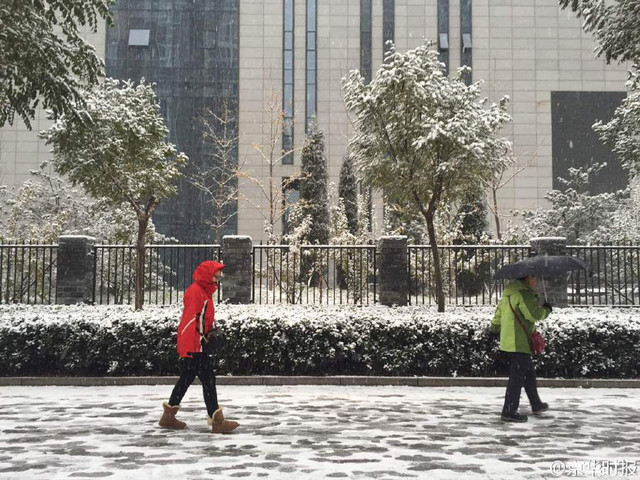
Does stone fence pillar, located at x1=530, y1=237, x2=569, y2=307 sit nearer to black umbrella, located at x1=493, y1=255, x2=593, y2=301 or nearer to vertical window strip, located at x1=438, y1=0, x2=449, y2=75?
black umbrella, located at x1=493, y1=255, x2=593, y2=301

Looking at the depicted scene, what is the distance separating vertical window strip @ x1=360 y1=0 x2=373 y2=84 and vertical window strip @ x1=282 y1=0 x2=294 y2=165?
460 cm

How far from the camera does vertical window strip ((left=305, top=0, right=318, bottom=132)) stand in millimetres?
42469

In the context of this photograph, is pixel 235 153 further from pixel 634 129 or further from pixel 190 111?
pixel 634 129

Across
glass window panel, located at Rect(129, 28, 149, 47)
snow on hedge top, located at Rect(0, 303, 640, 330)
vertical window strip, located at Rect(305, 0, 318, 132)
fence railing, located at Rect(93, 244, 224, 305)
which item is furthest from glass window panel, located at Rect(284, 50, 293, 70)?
snow on hedge top, located at Rect(0, 303, 640, 330)

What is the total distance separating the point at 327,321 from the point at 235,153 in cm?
3257

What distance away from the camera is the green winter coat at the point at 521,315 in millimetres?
7824

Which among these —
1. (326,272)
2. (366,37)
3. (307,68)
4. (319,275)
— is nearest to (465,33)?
(366,37)

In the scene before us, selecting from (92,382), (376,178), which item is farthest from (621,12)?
(92,382)

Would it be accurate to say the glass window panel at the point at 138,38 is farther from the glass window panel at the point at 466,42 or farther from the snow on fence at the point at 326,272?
the snow on fence at the point at 326,272

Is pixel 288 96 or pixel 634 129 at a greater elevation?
pixel 288 96

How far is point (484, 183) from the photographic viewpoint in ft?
50.8

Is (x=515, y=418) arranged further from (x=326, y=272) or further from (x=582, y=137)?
(x=582, y=137)

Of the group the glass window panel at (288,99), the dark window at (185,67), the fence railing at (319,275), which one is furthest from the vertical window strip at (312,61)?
the fence railing at (319,275)

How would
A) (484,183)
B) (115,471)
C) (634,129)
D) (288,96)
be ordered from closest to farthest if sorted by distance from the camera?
1. (115,471)
2. (484,183)
3. (634,129)
4. (288,96)
